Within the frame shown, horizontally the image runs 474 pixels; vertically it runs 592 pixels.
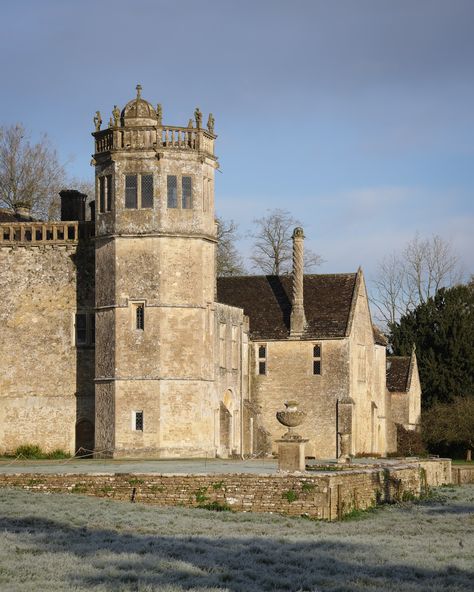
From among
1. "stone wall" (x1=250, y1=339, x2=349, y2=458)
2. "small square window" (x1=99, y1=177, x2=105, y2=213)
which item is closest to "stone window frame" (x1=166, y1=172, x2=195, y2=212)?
"small square window" (x1=99, y1=177, x2=105, y2=213)

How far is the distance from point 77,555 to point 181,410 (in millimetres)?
21635

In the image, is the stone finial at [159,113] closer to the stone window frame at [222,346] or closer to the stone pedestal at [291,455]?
the stone window frame at [222,346]

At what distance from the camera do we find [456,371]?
194 ft

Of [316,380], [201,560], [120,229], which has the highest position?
[120,229]

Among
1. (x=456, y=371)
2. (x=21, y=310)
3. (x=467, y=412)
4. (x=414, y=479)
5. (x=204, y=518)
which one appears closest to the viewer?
(x=204, y=518)

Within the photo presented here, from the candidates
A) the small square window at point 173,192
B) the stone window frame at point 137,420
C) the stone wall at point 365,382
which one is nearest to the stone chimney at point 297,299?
the stone wall at point 365,382

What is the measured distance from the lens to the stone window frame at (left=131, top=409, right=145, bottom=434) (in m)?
40.2

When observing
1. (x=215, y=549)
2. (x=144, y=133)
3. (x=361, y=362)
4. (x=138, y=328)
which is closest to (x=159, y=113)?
(x=144, y=133)

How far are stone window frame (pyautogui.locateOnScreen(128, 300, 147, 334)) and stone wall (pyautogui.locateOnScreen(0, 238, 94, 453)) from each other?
8.81 ft

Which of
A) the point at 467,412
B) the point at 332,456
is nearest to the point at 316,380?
the point at 332,456

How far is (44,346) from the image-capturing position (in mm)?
43406

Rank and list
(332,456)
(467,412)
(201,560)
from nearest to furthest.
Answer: (201,560) → (332,456) → (467,412)

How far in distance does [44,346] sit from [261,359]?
10.0 meters

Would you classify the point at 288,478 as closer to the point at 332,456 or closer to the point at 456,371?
the point at 332,456
